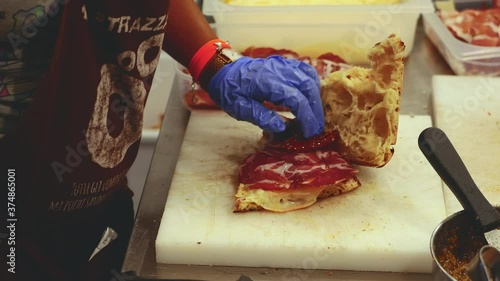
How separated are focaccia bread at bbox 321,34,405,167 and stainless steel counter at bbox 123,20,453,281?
0.93 ft

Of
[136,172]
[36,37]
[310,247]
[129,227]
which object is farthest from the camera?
[136,172]

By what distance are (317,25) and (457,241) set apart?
93 cm

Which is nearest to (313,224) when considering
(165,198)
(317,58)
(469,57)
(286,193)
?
(286,193)

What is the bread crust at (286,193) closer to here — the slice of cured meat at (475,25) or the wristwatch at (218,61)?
the wristwatch at (218,61)

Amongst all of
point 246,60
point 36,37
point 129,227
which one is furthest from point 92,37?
point 129,227

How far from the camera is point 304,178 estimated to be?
1.33 metres

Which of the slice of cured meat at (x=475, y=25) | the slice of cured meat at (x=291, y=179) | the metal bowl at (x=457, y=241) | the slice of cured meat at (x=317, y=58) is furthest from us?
the slice of cured meat at (x=475, y=25)

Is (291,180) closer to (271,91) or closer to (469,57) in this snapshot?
(271,91)

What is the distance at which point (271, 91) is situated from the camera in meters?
1.36

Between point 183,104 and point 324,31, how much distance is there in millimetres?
483

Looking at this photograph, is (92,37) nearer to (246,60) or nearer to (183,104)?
(246,60)

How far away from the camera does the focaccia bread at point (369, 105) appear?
51.5 inches

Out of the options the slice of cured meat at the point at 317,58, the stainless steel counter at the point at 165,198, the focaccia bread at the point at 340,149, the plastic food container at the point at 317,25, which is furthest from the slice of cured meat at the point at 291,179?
the plastic food container at the point at 317,25

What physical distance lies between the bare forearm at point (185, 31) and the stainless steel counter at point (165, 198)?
10.7 inches
